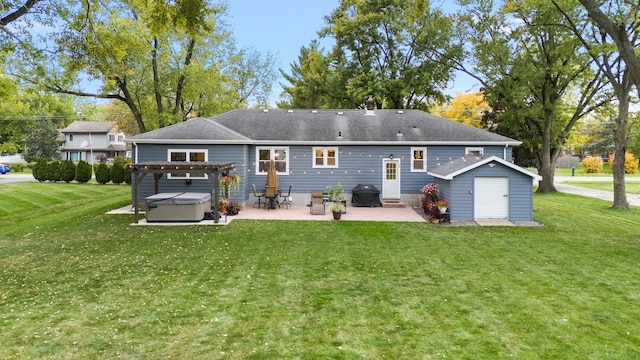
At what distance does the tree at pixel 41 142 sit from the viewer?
141ft

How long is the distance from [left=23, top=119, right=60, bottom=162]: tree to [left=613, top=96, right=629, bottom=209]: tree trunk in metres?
54.0

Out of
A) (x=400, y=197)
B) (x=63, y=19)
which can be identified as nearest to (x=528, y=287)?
(x=400, y=197)

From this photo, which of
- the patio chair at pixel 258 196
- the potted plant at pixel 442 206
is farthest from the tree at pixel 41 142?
the potted plant at pixel 442 206

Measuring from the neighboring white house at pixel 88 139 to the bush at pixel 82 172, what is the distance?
26580 millimetres

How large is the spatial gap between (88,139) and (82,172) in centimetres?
2747

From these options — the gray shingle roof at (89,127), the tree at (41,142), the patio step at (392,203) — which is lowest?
the patio step at (392,203)

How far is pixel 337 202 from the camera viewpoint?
1403 centimetres

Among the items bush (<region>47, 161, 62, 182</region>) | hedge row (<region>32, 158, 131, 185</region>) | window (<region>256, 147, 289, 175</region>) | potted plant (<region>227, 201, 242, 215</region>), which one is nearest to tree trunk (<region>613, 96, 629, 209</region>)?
window (<region>256, 147, 289, 175</region>)

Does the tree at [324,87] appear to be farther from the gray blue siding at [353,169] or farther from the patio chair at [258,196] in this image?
the patio chair at [258,196]

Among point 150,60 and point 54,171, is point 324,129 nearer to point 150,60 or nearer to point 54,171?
point 150,60

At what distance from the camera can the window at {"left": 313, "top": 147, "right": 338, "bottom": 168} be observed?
682 inches

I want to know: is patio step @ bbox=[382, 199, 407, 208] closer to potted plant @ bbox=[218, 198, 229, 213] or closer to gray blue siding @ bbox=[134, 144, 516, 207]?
gray blue siding @ bbox=[134, 144, 516, 207]

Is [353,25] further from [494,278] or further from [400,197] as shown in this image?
[494,278]

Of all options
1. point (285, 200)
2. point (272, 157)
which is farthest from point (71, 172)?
point (285, 200)
